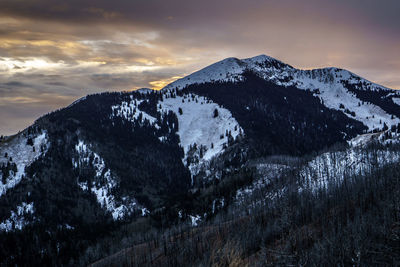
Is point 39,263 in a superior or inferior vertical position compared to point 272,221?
inferior

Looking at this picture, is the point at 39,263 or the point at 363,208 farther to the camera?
the point at 39,263

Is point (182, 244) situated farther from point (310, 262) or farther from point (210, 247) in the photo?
point (310, 262)

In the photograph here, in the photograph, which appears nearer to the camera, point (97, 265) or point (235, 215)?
point (97, 265)

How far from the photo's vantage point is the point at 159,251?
5896 inches

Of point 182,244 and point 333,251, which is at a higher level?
point 333,251

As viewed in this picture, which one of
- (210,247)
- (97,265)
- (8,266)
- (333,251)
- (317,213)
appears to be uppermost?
(333,251)

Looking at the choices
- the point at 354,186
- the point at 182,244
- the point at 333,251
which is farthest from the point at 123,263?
the point at 354,186

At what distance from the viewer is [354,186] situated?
16288 cm

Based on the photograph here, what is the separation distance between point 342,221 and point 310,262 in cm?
7099

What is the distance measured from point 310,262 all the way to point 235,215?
13664 cm

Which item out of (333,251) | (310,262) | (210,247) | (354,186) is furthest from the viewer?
(354,186)

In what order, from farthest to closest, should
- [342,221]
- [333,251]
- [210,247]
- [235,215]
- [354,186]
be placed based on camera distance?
1. [235,215]
2. [354,186]
3. [210,247]
4. [342,221]
5. [333,251]

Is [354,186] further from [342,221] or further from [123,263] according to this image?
[123,263]

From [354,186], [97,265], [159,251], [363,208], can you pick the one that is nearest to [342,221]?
[363,208]
